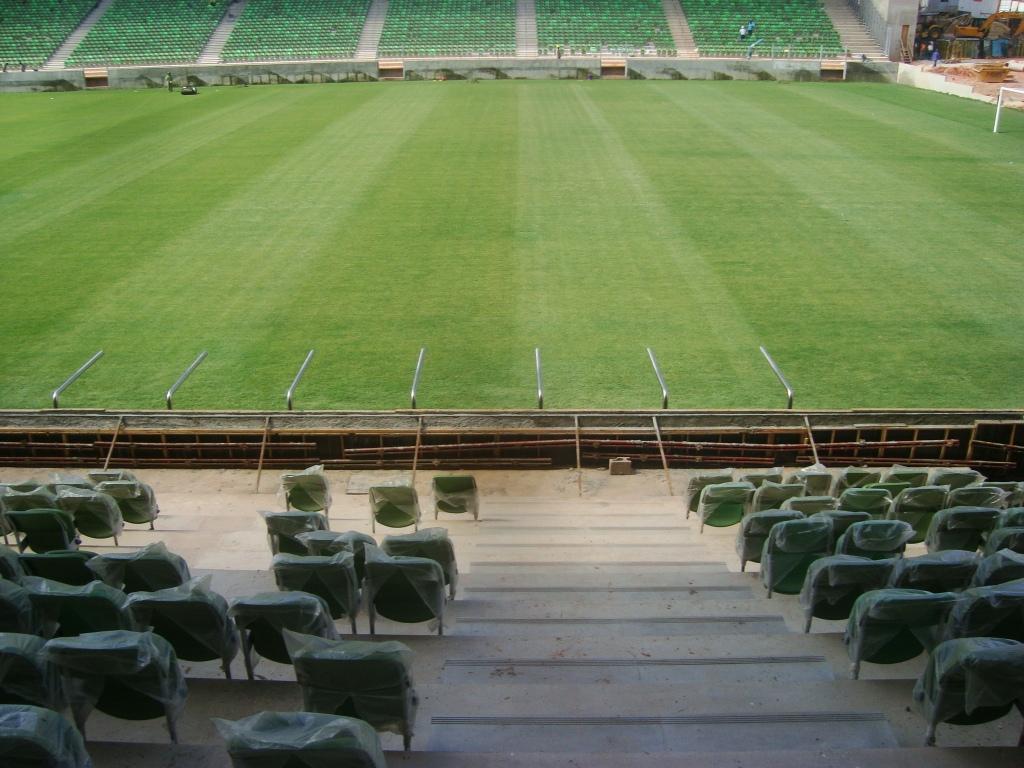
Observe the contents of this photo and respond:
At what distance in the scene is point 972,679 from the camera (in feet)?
16.6

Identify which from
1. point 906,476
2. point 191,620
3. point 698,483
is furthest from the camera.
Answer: point 906,476

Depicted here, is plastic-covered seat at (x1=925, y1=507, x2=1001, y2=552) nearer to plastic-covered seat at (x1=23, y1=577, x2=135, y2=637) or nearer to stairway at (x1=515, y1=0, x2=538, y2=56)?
plastic-covered seat at (x1=23, y1=577, x2=135, y2=637)

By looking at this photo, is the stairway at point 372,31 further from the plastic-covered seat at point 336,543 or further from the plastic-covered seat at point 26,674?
the plastic-covered seat at point 26,674

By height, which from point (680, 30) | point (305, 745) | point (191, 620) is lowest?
point (191, 620)

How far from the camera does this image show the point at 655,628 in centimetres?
710

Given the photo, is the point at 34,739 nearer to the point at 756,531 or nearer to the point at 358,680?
the point at 358,680

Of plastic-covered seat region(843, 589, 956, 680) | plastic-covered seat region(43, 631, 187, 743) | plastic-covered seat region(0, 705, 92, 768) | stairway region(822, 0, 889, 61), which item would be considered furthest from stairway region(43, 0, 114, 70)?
plastic-covered seat region(843, 589, 956, 680)

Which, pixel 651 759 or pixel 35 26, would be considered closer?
pixel 651 759

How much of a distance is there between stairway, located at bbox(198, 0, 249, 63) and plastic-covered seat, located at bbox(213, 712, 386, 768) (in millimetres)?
52523

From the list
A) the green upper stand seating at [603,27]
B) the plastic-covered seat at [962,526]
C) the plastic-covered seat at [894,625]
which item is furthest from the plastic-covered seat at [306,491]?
the green upper stand seating at [603,27]

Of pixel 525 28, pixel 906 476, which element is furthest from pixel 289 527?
pixel 525 28

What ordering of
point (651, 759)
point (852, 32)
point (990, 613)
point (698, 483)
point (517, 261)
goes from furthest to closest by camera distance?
point (852, 32) → point (517, 261) → point (698, 483) → point (990, 613) → point (651, 759)

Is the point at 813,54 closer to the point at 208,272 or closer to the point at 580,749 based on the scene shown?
the point at 208,272

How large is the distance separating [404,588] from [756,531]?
301cm
